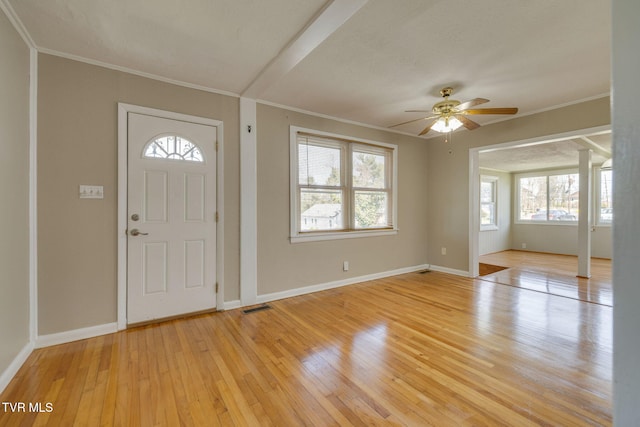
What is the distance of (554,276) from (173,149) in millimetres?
6190

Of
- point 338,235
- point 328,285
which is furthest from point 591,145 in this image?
point 328,285

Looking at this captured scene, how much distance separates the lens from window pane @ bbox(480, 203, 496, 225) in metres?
7.41

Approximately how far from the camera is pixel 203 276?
307cm

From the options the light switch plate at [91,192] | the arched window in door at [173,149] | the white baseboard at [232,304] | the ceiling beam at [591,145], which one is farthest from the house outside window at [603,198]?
the light switch plate at [91,192]

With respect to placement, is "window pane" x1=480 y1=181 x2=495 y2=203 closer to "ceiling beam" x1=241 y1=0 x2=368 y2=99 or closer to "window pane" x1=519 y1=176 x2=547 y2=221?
"window pane" x1=519 y1=176 x2=547 y2=221

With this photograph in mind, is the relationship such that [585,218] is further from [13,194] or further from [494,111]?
[13,194]

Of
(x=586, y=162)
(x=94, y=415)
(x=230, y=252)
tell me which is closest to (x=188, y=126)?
(x=230, y=252)

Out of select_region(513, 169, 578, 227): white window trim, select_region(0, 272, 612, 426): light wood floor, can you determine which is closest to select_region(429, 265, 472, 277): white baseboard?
select_region(0, 272, 612, 426): light wood floor

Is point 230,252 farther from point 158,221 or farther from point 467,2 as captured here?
point 467,2

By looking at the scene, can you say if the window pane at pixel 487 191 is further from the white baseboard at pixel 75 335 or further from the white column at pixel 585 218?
the white baseboard at pixel 75 335

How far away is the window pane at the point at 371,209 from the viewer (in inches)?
173

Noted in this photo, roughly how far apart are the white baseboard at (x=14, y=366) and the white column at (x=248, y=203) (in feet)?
5.79

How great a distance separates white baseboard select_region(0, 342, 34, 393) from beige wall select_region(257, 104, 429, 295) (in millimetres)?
2003

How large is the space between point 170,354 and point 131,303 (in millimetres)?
850
